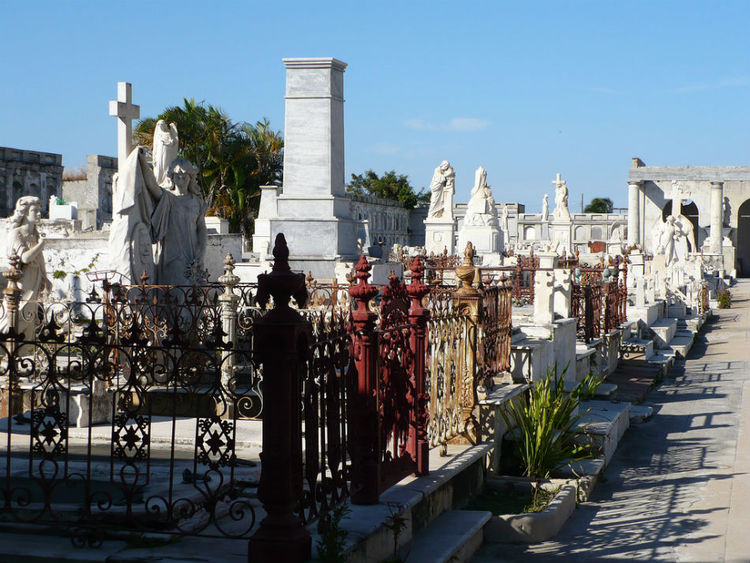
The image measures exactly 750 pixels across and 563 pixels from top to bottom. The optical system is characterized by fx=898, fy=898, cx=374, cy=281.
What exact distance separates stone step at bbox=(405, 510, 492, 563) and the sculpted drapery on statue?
5347mm

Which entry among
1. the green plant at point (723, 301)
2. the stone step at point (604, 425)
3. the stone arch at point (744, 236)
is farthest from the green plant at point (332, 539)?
the stone arch at point (744, 236)

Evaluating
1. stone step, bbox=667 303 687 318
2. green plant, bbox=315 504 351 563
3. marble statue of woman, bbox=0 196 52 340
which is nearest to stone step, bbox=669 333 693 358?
stone step, bbox=667 303 687 318

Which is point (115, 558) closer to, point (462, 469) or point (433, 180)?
point (462, 469)

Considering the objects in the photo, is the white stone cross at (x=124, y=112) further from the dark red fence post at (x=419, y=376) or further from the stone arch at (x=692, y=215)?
the stone arch at (x=692, y=215)

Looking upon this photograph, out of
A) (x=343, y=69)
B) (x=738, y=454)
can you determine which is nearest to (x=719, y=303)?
(x=343, y=69)

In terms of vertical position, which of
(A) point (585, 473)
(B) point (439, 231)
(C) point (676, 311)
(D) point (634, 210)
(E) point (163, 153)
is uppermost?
(D) point (634, 210)

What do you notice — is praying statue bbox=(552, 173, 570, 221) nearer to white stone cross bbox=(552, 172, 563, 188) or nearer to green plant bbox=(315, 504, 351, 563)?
white stone cross bbox=(552, 172, 563, 188)

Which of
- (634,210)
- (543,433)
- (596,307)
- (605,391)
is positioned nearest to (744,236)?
(634,210)

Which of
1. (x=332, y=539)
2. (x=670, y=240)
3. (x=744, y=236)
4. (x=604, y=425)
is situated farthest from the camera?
(x=744, y=236)

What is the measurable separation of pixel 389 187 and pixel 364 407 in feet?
230

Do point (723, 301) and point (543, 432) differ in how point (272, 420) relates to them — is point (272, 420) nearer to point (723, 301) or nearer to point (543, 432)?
point (543, 432)

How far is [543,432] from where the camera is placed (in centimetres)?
756

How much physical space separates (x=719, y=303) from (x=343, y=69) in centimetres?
→ 2010

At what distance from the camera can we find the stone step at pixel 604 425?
8.45 meters
